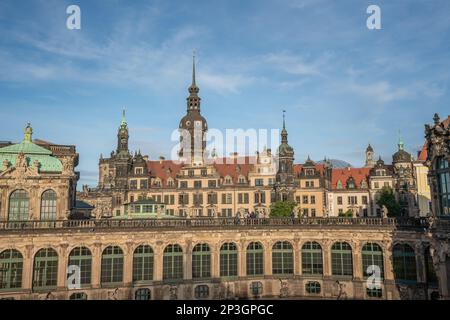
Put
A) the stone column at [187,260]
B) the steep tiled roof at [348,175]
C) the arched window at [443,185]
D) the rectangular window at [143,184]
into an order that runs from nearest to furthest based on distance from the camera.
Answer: the arched window at [443,185], the stone column at [187,260], the rectangular window at [143,184], the steep tiled roof at [348,175]

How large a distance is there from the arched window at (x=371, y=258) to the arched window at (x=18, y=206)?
3728cm

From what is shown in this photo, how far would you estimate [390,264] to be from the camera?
40062 mm

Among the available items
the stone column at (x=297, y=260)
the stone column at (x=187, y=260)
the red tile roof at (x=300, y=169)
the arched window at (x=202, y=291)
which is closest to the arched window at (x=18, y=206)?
the stone column at (x=187, y=260)

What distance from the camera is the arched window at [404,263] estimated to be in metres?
38.4

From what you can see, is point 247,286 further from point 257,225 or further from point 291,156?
point 291,156

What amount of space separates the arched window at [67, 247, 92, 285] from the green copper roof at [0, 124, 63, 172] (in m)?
9.93

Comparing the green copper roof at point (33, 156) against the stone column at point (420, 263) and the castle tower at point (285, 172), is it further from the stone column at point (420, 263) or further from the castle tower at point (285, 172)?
the castle tower at point (285, 172)

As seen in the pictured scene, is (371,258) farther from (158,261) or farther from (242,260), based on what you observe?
(158,261)

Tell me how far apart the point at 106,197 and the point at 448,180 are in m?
83.9

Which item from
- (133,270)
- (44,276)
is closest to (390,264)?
(133,270)

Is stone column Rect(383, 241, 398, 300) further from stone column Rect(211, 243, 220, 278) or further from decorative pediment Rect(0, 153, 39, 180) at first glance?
decorative pediment Rect(0, 153, 39, 180)

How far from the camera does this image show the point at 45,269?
38.2 m

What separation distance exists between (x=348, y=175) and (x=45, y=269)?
76749 millimetres
